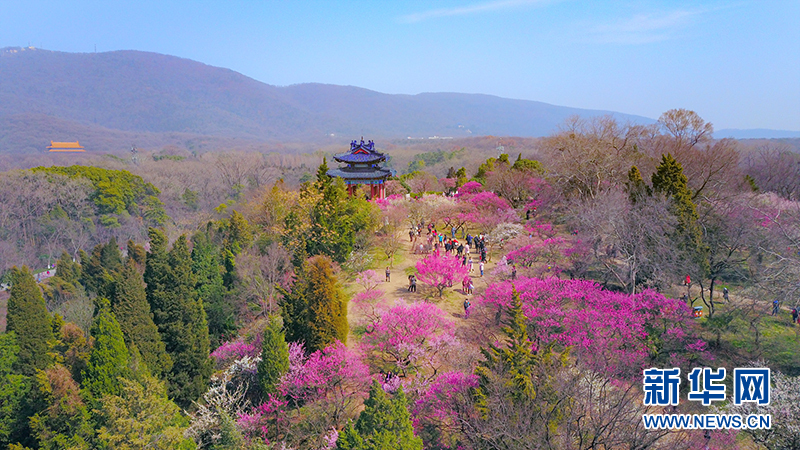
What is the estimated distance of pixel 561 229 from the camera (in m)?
32.9

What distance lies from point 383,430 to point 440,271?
11.6 metres

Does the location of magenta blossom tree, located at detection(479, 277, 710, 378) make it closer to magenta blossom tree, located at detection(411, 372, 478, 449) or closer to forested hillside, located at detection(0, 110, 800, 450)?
forested hillside, located at detection(0, 110, 800, 450)

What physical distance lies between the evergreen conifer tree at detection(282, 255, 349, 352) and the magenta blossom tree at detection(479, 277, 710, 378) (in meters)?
6.78

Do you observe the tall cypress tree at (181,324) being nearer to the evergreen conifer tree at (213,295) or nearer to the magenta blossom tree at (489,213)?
the evergreen conifer tree at (213,295)

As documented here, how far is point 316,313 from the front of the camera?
17984 mm

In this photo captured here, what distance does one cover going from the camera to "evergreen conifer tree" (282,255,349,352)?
17906mm

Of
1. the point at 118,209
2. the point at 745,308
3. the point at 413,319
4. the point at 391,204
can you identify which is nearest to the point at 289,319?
the point at 413,319

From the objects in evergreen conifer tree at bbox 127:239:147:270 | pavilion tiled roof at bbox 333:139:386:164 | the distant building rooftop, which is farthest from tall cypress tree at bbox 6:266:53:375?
the distant building rooftop

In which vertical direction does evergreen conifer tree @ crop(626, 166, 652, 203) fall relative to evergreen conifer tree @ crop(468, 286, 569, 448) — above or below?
above

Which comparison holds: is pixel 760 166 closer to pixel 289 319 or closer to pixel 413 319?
pixel 413 319

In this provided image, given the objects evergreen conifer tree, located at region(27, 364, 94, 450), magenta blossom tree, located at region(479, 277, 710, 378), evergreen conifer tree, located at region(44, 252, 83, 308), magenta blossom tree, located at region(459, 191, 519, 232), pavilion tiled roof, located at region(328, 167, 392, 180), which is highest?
pavilion tiled roof, located at region(328, 167, 392, 180)

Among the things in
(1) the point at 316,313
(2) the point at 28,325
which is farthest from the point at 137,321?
(1) the point at 316,313

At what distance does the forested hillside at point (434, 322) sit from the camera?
13.0 meters

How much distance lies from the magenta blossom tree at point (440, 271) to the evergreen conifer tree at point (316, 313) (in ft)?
18.3
